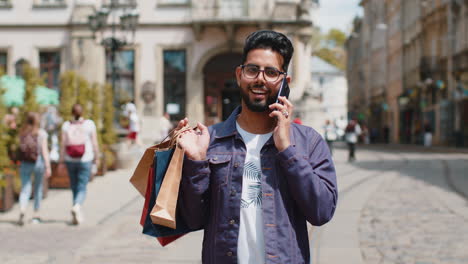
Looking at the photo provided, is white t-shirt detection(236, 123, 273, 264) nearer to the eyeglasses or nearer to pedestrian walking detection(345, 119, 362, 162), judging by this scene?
the eyeglasses

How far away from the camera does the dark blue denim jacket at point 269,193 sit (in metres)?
2.72

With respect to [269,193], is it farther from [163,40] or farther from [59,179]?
[163,40]

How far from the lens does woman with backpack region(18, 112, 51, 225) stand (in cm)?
969

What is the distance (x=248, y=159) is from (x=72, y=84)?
13.1 metres

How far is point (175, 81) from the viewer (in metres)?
28.2

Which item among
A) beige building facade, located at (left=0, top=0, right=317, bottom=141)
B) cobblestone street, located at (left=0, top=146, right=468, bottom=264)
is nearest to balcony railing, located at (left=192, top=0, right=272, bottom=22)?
beige building facade, located at (left=0, top=0, right=317, bottom=141)

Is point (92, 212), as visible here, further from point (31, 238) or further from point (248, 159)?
point (248, 159)

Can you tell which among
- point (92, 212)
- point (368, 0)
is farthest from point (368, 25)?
point (92, 212)

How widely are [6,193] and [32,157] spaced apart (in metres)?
1.31

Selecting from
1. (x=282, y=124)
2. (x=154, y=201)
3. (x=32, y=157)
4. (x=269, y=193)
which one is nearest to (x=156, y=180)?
(x=154, y=201)

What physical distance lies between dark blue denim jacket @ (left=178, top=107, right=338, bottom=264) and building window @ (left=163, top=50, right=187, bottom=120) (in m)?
25.2

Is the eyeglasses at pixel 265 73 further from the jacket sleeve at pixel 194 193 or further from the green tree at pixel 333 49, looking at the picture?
the green tree at pixel 333 49

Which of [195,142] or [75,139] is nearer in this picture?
[195,142]

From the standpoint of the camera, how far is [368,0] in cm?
6675
